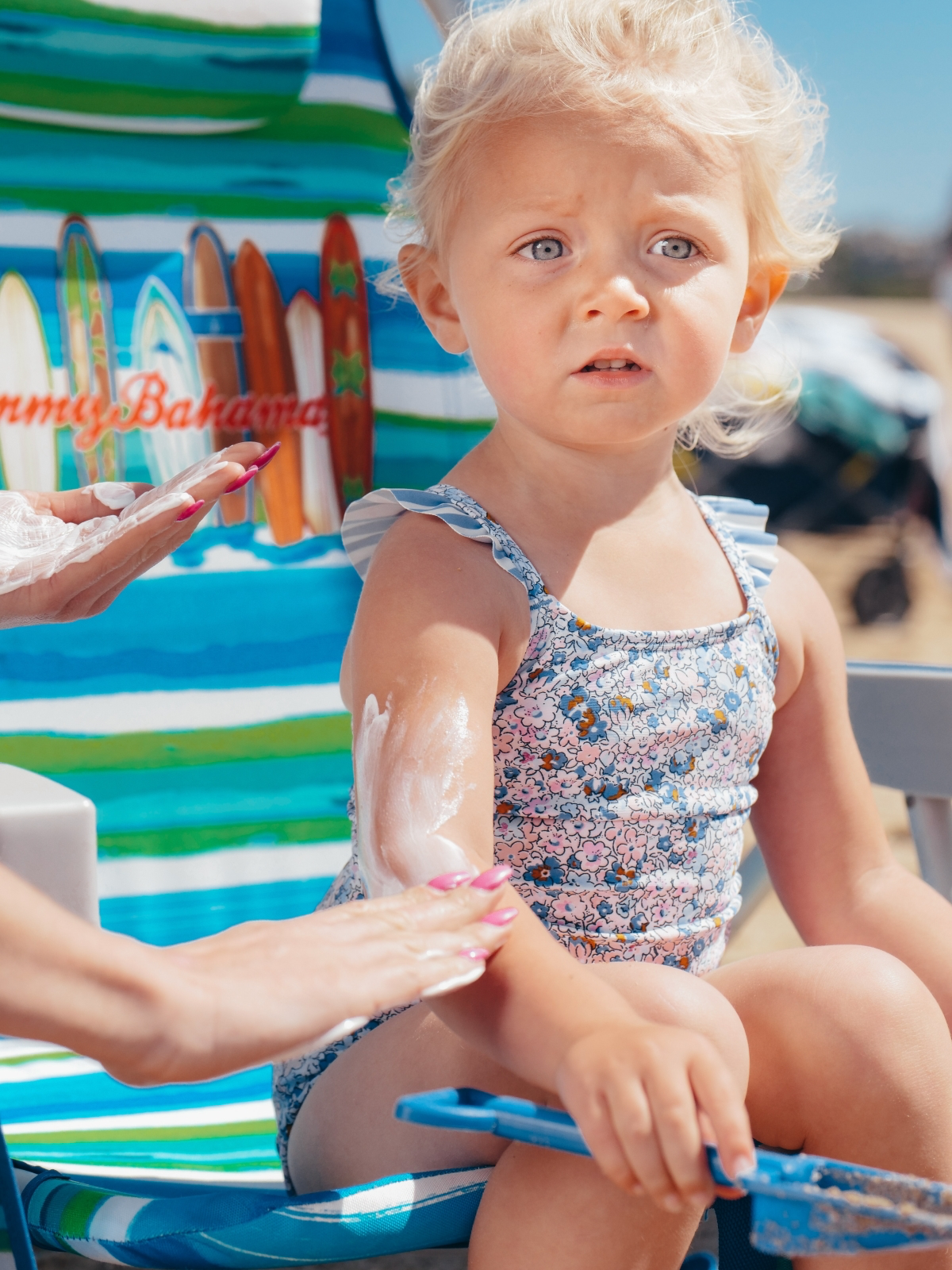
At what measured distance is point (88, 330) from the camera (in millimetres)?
1571

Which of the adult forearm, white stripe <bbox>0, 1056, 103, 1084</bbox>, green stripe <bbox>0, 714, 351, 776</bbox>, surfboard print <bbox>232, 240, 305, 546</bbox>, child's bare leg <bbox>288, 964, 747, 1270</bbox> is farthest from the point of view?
surfboard print <bbox>232, 240, 305, 546</bbox>

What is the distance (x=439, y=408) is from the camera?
168 centimetres

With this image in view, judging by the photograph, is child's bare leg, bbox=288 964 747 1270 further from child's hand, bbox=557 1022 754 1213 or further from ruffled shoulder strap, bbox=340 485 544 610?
ruffled shoulder strap, bbox=340 485 544 610

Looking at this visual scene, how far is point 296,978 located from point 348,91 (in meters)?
1.29

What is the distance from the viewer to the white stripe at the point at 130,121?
5.06ft

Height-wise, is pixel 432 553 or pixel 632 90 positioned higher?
pixel 632 90

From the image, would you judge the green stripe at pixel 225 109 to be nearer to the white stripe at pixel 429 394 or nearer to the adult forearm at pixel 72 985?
the white stripe at pixel 429 394

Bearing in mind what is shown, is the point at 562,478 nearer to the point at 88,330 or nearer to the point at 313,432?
the point at 313,432

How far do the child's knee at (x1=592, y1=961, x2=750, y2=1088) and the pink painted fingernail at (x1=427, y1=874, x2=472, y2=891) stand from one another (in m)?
0.11

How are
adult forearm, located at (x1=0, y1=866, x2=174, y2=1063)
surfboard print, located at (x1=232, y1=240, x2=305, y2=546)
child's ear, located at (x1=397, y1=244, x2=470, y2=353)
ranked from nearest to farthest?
adult forearm, located at (x1=0, y1=866, x2=174, y2=1063)
child's ear, located at (x1=397, y1=244, x2=470, y2=353)
surfboard print, located at (x1=232, y1=240, x2=305, y2=546)


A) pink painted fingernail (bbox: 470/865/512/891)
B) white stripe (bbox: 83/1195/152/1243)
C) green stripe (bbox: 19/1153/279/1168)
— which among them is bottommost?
green stripe (bbox: 19/1153/279/1168)

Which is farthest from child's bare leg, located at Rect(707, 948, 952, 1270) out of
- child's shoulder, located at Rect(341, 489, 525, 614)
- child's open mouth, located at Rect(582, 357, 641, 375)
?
child's open mouth, located at Rect(582, 357, 641, 375)

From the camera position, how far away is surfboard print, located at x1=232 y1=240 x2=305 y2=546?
164 cm

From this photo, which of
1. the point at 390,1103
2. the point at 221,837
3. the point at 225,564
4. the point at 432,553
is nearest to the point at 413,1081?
the point at 390,1103
